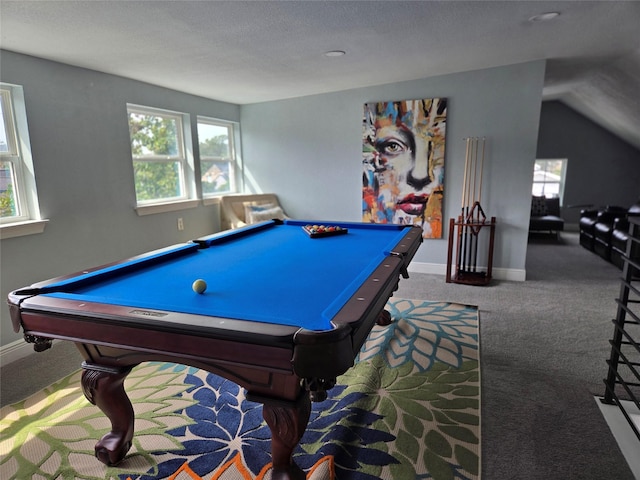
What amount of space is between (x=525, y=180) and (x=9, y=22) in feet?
14.8

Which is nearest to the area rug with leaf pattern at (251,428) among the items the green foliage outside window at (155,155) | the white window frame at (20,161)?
the white window frame at (20,161)

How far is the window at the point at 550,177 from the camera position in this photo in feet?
25.4

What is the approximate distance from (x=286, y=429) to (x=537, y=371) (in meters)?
1.87

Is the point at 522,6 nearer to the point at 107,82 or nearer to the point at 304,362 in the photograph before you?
the point at 304,362

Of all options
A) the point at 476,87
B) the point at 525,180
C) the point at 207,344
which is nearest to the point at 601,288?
the point at 525,180

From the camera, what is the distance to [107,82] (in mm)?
3498

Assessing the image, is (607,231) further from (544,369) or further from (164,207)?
(164,207)

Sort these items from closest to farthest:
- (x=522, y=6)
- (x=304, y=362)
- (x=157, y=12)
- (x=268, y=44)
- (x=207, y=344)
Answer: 1. (x=304, y=362)
2. (x=207, y=344)
3. (x=157, y=12)
4. (x=522, y=6)
5. (x=268, y=44)

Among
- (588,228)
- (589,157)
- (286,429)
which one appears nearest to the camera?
(286,429)

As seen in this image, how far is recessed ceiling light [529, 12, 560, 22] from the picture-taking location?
268 centimetres

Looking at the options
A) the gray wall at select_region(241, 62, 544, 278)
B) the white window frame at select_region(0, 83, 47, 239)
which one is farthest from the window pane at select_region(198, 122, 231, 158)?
the white window frame at select_region(0, 83, 47, 239)

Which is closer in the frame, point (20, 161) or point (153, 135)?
point (20, 161)

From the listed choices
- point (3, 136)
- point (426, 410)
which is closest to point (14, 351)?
point (3, 136)

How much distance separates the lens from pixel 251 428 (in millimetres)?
1971
